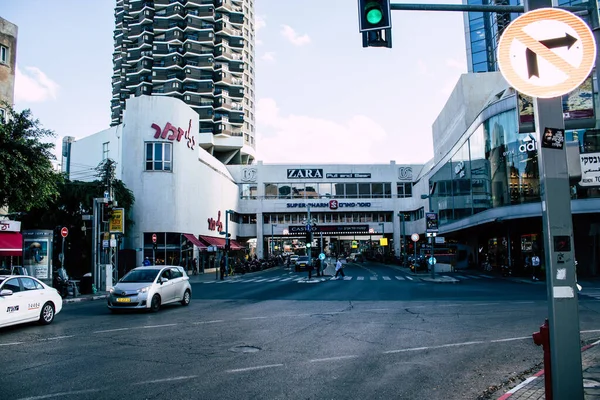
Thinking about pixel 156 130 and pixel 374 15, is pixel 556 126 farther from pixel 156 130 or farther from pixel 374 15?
pixel 156 130

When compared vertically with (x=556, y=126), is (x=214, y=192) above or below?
above

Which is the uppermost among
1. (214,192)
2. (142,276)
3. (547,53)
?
(214,192)

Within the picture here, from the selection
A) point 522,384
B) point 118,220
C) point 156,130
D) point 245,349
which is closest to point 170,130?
point 156,130

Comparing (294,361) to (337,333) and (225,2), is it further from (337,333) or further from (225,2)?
(225,2)

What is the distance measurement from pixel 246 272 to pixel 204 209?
8.42 metres

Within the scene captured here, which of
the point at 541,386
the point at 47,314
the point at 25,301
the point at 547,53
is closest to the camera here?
the point at 547,53

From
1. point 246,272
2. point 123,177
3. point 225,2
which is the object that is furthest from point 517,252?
point 225,2

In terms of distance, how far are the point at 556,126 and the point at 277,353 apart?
631 centimetres

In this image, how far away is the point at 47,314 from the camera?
44.2ft

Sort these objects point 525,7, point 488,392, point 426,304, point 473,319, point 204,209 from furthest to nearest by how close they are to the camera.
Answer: point 204,209 → point 426,304 → point 473,319 → point 488,392 → point 525,7

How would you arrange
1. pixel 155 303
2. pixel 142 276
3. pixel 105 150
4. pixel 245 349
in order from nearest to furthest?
pixel 245 349, pixel 155 303, pixel 142 276, pixel 105 150

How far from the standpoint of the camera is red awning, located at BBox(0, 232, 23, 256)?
2428cm

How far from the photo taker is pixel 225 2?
306 ft

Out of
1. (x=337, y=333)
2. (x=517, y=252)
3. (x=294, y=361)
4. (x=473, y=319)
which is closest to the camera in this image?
(x=294, y=361)
